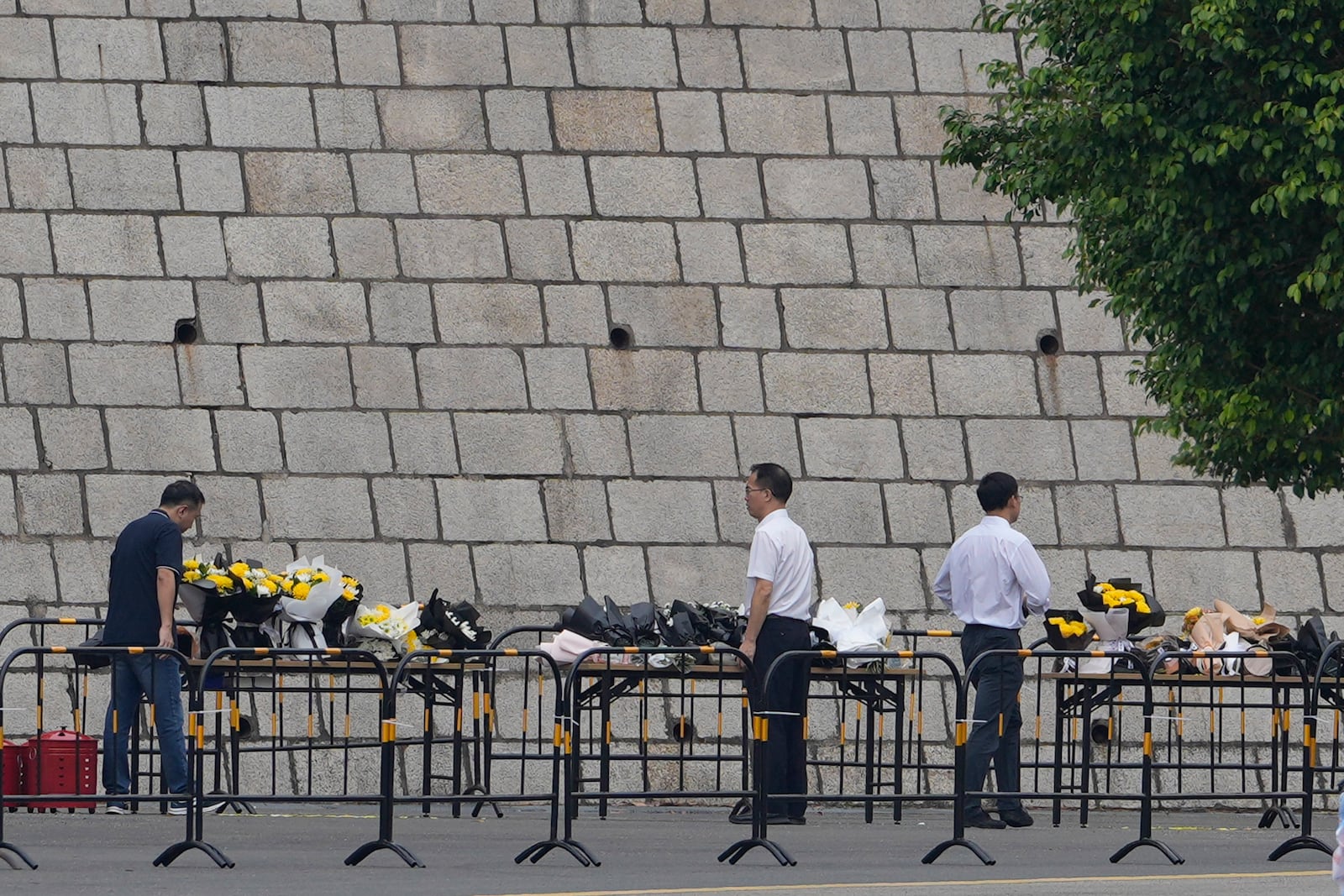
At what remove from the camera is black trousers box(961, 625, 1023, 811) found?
42.8ft

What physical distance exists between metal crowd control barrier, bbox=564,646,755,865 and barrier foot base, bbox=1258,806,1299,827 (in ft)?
10.8

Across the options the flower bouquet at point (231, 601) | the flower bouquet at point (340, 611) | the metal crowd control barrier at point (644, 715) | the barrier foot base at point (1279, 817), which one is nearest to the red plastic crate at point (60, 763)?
the flower bouquet at point (231, 601)

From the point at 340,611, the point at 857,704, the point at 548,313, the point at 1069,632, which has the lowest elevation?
the point at 857,704

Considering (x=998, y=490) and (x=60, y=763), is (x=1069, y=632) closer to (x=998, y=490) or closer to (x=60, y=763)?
(x=998, y=490)

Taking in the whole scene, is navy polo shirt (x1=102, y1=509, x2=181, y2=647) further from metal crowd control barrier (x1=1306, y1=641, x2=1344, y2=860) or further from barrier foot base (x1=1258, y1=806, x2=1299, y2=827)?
barrier foot base (x1=1258, y1=806, x2=1299, y2=827)

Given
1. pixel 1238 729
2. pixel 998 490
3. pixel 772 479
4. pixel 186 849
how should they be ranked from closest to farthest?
1. pixel 186 849
2. pixel 772 479
3. pixel 998 490
4. pixel 1238 729

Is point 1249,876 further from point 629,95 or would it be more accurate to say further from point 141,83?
point 141,83

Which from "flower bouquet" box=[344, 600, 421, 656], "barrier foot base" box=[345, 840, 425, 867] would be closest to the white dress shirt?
"flower bouquet" box=[344, 600, 421, 656]

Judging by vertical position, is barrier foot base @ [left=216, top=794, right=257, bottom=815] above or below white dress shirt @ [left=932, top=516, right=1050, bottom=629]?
below

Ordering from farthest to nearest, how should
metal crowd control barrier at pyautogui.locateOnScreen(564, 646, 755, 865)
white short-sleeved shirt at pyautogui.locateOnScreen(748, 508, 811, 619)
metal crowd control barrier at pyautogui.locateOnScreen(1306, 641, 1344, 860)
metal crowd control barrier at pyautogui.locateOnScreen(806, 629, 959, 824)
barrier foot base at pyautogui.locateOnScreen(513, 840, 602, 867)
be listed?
metal crowd control barrier at pyautogui.locateOnScreen(806, 629, 959, 824) → white short-sleeved shirt at pyautogui.locateOnScreen(748, 508, 811, 619) → metal crowd control barrier at pyautogui.locateOnScreen(1306, 641, 1344, 860) → metal crowd control barrier at pyautogui.locateOnScreen(564, 646, 755, 865) → barrier foot base at pyautogui.locateOnScreen(513, 840, 602, 867)

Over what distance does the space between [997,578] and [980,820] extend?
1430mm

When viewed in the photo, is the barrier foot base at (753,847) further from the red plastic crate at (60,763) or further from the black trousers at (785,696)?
the red plastic crate at (60,763)

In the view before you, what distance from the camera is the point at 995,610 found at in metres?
13.3

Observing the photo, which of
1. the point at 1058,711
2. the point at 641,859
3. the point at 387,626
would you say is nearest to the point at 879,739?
the point at 1058,711
